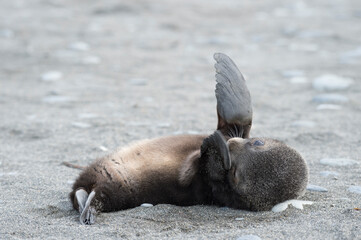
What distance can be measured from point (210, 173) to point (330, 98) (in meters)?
3.36

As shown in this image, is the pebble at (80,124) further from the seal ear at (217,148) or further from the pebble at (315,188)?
the pebble at (315,188)

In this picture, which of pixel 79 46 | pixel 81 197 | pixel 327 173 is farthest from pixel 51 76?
pixel 327 173

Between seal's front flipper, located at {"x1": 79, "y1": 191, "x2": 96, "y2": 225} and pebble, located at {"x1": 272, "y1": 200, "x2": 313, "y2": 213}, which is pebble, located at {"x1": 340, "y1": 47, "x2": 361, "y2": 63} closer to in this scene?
pebble, located at {"x1": 272, "y1": 200, "x2": 313, "y2": 213}

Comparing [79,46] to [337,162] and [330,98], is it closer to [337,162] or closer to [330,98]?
[330,98]

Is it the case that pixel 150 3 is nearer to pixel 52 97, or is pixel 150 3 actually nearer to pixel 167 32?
pixel 167 32

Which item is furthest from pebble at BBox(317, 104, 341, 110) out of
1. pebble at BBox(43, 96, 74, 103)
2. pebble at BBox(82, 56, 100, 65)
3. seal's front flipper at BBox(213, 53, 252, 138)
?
pebble at BBox(82, 56, 100, 65)

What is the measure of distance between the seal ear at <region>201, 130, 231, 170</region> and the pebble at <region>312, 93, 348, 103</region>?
324 centimetres

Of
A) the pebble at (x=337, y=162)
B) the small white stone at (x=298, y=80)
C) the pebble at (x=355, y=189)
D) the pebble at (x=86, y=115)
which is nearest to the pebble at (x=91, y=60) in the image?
the pebble at (x=86, y=115)

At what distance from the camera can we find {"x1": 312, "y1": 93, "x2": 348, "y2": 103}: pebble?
6.79 meters

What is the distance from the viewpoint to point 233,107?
14.4 ft

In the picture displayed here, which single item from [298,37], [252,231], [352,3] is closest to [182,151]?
[252,231]

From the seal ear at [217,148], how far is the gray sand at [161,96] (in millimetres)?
333

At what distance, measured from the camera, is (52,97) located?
7.27 m

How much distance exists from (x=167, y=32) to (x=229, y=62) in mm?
7041
